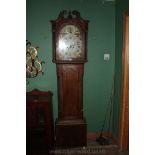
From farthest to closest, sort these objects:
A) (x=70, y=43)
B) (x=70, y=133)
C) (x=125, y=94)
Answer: (x=70, y=43) < (x=70, y=133) < (x=125, y=94)

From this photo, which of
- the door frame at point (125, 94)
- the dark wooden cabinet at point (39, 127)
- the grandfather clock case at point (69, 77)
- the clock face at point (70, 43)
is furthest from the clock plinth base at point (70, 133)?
the clock face at point (70, 43)

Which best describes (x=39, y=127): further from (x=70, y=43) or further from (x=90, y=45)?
(x=90, y=45)

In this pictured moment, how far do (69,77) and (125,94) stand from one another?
0.86 m

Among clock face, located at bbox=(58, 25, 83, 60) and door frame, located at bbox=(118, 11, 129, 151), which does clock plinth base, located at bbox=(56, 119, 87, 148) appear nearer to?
door frame, located at bbox=(118, 11, 129, 151)

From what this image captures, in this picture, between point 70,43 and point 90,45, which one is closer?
point 70,43

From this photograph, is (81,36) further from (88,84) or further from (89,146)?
(89,146)

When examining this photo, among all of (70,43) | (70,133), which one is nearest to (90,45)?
(70,43)

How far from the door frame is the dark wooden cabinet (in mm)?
1036

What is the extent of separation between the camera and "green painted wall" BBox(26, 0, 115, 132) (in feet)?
10.5

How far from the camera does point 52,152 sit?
9.71 ft

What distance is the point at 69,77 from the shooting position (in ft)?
10.1

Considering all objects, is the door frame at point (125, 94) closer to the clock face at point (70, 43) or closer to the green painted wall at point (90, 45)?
the green painted wall at point (90, 45)
